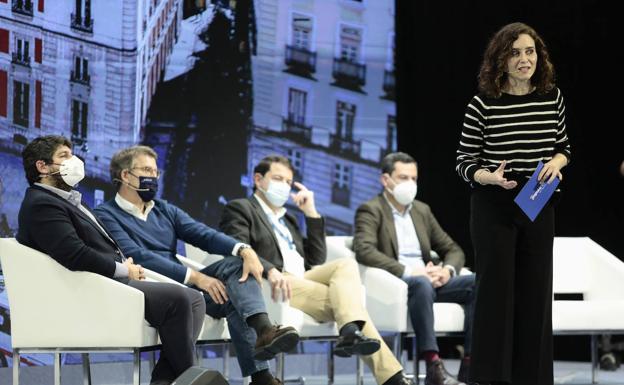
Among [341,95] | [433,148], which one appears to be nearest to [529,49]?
[341,95]

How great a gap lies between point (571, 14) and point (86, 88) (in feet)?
10.9

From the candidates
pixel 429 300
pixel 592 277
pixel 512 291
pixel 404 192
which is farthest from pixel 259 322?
pixel 592 277

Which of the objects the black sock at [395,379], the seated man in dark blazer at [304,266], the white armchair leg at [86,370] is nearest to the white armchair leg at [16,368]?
the white armchair leg at [86,370]

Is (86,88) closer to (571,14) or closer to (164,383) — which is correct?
(164,383)

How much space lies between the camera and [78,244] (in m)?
4.11

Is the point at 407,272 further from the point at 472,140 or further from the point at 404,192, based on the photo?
the point at 472,140

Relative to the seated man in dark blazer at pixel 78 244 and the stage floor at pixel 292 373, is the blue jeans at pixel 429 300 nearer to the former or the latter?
the stage floor at pixel 292 373

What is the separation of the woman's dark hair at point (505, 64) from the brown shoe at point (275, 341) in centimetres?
135

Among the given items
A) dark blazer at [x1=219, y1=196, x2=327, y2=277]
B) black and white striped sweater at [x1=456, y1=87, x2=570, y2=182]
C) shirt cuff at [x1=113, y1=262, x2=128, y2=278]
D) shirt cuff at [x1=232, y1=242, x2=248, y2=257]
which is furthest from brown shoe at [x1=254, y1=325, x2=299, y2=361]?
black and white striped sweater at [x1=456, y1=87, x2=570, y2=182]

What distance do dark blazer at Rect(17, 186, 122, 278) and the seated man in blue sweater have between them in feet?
1.64

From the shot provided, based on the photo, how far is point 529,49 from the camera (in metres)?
3.78

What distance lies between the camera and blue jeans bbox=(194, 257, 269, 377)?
180 inches

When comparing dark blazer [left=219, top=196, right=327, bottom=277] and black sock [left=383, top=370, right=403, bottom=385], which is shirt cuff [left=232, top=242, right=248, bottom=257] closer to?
dark blazer [left=219, top=196, right=327, bottom=277]

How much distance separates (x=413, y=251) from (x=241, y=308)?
156cm
